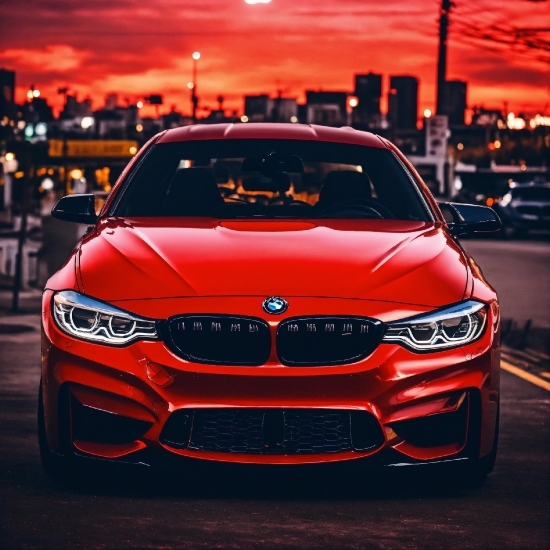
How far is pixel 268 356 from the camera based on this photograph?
18.0 feet

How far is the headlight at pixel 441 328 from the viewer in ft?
18.2

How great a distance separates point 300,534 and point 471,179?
4964 inches

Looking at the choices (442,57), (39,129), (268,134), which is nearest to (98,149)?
(442,57)

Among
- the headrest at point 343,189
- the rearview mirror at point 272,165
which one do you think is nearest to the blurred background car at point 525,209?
the rearview mirror at point 272,165

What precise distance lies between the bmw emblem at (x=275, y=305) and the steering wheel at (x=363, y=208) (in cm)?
161

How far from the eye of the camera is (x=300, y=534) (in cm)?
543

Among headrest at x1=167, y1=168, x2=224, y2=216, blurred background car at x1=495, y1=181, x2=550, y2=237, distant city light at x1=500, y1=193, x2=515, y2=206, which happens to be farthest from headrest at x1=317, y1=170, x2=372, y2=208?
distant city light at x1=500, y1=193, x2=515, y2=206

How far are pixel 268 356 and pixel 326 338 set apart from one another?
23 centimetres

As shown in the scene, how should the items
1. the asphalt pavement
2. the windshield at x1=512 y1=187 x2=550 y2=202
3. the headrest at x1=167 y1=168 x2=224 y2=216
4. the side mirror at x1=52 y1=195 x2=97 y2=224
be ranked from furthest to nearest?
1. the windshield at x1=512 y1=187 x2=550 y2=202
2. the side mirror at x1=52 y1=195 x2=97 y2=224
3. the headrest at x1=167 y1=168 x2=224 y2=216
4. the asphalt pavement

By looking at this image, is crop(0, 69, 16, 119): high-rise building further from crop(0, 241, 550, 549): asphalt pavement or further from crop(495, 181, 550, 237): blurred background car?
crop(0, 241, 550, 549): asphalt pavement

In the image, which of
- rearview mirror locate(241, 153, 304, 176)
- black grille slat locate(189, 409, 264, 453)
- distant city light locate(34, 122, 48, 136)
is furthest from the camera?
distant city light locate(34, 122, 48, 136)

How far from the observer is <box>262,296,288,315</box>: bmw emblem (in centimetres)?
554

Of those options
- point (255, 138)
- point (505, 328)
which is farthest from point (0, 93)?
point (255, 138)

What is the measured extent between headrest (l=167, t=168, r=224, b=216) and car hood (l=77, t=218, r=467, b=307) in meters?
0.51
